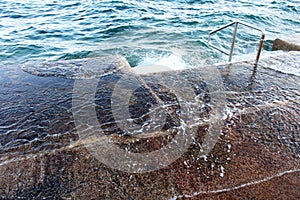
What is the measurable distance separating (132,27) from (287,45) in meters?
5.31

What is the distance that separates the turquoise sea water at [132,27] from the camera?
7.32 metres

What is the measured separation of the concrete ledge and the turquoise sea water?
1.04m

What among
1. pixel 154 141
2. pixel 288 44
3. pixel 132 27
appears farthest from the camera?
pixel 132 27

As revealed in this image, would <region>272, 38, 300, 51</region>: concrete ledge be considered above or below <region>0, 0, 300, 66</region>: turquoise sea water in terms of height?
above

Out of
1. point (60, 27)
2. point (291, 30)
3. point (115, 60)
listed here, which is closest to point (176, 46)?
point (115, 60)

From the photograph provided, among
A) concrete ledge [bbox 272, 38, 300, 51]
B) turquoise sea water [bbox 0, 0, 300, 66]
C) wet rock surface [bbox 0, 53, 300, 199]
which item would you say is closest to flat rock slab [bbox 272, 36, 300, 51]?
concrete ledge [bbox 272, 38, 300, 51]

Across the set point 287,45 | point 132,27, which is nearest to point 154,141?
point 287,45

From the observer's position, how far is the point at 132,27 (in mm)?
9195

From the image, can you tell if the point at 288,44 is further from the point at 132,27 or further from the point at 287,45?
the point at 132,27

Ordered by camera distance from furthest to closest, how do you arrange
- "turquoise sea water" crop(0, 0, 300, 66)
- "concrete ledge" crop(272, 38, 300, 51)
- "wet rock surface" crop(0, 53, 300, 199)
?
"turquoise sea water" crop(0, 0, 300, 66) → "concrete ledge" crop(272, 38, 300, 51) → "wet rock surface" crop(0, 53, 300, 199)

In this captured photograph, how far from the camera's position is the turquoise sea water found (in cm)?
732

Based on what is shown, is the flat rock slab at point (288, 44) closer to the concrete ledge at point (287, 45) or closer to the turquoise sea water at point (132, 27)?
the concrete ledge at point (287, 45)

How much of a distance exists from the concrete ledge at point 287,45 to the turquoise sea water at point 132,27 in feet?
3.41

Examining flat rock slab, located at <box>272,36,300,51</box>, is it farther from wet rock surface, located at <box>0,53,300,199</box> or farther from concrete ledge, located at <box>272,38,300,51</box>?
wet rock surface, located at <box>0,53,300,199</box>
